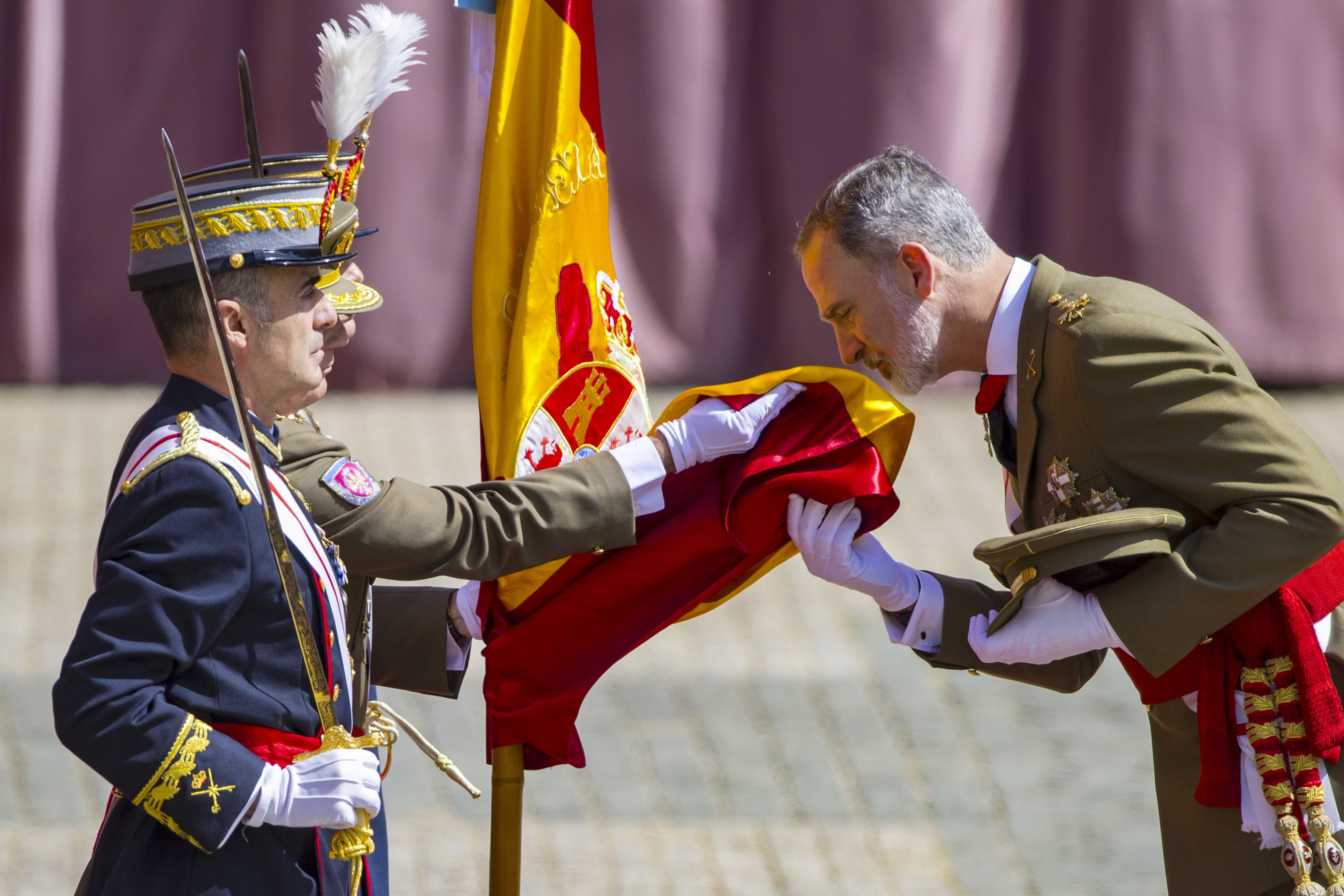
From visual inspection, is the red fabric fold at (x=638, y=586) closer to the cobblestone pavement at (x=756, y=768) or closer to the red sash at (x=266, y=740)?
the red sash at (x=266, y=740)

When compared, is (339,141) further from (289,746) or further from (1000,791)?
(1000,791)

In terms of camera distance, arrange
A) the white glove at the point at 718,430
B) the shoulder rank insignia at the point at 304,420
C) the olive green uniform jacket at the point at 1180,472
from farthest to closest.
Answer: the white glove at the point at 718,430
the shoulder rank insignia at the point at 304,420
the olive green uniform jacket at the point at 1180,472

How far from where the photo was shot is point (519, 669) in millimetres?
2932

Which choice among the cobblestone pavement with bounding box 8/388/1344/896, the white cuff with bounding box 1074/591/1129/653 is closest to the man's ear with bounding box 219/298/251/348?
the white cuff with bounding box 1074/591/1129/653

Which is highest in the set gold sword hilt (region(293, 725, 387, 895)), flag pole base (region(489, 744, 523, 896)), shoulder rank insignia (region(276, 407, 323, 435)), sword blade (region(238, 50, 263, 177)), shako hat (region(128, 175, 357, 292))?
sword blade (region(238, 50, 263, 177))

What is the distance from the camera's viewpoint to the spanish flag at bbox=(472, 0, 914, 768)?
2.84 meters

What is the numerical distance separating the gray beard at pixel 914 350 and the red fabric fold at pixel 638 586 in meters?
0.13

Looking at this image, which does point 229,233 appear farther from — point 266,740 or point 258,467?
point 266,740

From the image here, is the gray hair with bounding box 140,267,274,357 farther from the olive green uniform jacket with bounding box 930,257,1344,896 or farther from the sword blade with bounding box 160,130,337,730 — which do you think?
the olive green uniform jacket with bounding box 930,257,1344,896

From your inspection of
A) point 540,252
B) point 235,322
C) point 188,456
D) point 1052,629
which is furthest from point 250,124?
point 1052,629

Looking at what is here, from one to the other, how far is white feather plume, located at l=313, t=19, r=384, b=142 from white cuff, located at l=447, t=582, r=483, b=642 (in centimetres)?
106

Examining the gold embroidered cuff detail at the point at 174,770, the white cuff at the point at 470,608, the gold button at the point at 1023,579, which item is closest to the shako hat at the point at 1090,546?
the gold button at the point at 1023,579

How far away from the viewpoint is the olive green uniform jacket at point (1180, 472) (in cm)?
237

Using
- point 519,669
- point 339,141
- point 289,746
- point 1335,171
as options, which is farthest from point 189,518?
point 1335,171
